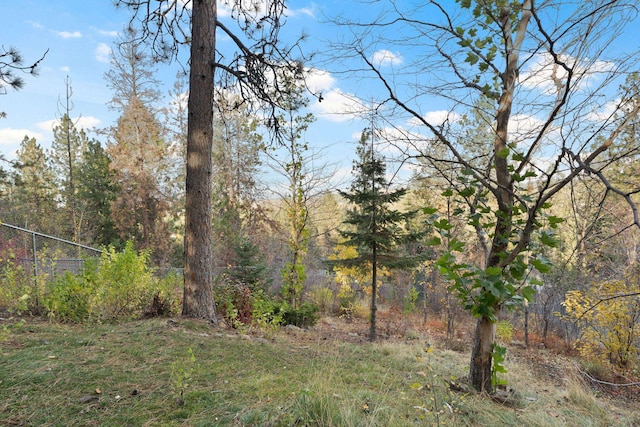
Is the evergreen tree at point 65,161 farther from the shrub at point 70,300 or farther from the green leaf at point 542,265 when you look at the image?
the green leaf at point 542,265

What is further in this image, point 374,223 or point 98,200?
point 98,200

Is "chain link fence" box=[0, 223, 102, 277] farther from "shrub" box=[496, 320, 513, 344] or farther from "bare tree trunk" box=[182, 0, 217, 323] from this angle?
"shrub" box=[496, 320, 513, 344]

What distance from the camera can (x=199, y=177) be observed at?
4.96 metres

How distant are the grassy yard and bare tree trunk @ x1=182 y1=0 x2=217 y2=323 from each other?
0.55m

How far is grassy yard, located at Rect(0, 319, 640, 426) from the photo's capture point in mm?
2109

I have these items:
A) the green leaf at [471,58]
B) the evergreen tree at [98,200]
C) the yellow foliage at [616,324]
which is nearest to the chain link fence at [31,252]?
the green leaf at [471,58]

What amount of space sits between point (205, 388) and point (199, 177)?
3.06 meters

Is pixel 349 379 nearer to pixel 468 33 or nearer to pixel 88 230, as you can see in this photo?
pixel 468 33

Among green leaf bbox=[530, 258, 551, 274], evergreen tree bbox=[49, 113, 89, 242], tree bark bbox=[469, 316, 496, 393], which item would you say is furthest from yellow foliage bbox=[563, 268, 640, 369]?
evergreen tree bbox=[49, 113, 89, 242]

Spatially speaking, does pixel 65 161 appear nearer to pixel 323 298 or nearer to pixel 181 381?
pixel 323 298

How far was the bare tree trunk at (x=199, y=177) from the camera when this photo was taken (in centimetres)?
496

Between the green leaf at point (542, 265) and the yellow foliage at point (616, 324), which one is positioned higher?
the green leaf at point (542, 265)

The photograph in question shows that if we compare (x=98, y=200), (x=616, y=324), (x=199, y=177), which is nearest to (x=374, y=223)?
(x=199, y=177)

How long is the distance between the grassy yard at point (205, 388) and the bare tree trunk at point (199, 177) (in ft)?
1.80
